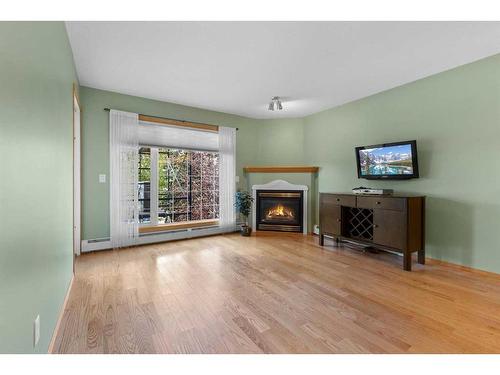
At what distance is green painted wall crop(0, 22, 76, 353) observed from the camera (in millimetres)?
893

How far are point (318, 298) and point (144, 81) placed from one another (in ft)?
11.0

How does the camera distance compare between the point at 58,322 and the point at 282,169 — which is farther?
the point at 282,169

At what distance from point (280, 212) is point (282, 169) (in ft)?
2.87

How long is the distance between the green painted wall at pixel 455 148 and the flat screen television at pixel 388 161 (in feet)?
0.58

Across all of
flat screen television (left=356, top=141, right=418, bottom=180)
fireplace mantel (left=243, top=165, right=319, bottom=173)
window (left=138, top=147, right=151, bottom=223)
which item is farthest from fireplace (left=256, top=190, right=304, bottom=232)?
window (left=138, top=147, right=151, bottom=223)

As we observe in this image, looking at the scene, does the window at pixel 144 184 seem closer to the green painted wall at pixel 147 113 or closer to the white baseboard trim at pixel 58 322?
the green painted wall at pixel 147 113

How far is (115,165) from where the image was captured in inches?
139

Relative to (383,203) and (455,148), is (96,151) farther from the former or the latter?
(455,148)

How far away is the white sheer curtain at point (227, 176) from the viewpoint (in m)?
4.56

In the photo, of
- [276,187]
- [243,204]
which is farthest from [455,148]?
[243,204]

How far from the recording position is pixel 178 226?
423 cm

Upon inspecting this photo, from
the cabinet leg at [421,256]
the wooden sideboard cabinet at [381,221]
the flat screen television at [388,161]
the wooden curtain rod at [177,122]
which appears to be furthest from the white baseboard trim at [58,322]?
the flat screen television at [388,161]

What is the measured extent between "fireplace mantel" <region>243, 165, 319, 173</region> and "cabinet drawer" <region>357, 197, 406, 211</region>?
149 centimetres
